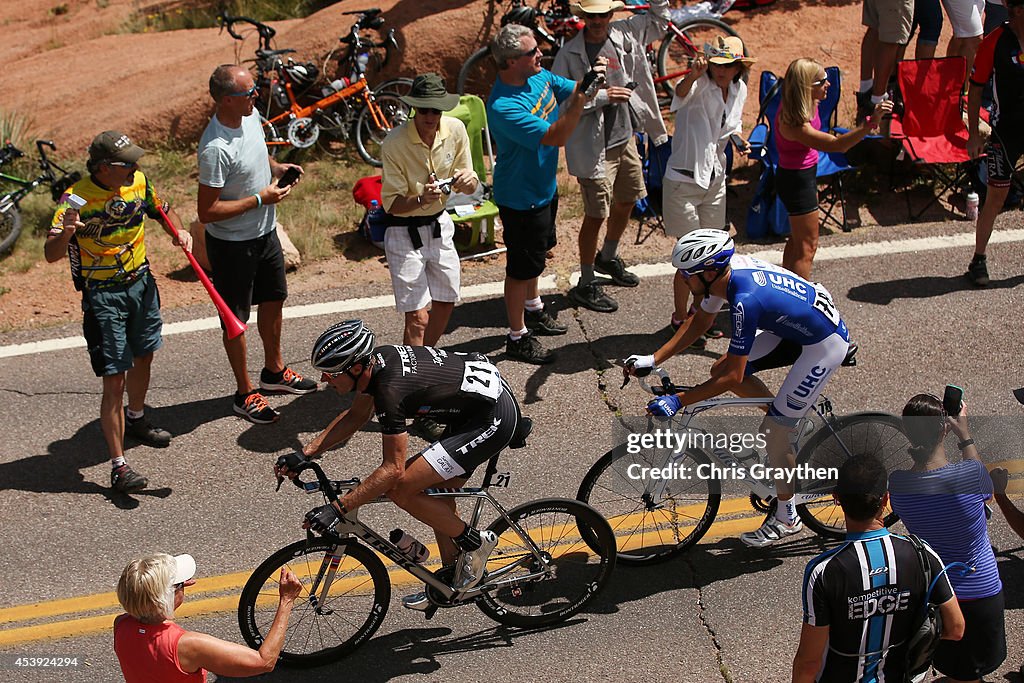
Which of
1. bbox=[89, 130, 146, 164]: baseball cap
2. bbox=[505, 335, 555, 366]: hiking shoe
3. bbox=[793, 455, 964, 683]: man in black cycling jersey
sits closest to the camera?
bbox=[793, 455, 964, 683]: man in black cycling jersey

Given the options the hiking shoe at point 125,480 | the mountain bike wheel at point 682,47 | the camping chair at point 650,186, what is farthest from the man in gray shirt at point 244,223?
the mountain bike wheel at point 682,47

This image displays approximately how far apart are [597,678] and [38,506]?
3871 mm

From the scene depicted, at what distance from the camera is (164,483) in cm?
723

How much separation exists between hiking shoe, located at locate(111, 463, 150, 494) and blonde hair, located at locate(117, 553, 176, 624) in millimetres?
2896

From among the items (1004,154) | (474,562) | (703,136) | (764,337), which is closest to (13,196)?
(703,136)

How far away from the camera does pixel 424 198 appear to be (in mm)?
7270

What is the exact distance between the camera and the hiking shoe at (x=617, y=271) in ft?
30.6

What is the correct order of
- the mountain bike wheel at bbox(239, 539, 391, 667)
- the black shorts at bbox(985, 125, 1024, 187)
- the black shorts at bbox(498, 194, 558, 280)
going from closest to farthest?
the mountain bike wheel at bbox(239, 539, 391, 667), the black shorts at bbox(498, 194, 558, 280), the black shorts at bbox(985, 125, 1024, 187)

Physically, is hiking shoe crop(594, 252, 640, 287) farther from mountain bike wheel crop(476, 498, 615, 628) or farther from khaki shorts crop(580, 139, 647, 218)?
mountain bike wheel crop(476, 498, 615, 628)

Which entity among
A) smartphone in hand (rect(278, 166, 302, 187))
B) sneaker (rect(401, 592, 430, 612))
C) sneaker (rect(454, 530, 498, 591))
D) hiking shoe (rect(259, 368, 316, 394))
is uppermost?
smartphone in hand (rect(278, 166, 302, 187))

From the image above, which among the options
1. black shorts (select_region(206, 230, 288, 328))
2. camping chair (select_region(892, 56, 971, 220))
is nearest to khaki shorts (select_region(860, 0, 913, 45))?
camping chair (select_region(892, 56, 971, 220))

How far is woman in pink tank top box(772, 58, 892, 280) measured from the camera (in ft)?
25.5

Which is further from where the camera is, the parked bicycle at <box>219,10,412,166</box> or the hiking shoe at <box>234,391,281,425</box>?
the parked bicycle at <box>219,10,412,166</box>

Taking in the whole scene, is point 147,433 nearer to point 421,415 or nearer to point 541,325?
point 421,415
